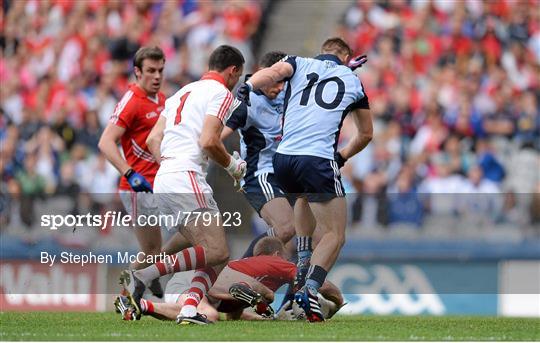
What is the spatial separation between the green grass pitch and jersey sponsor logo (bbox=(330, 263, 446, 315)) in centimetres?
360

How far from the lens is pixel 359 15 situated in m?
21.2

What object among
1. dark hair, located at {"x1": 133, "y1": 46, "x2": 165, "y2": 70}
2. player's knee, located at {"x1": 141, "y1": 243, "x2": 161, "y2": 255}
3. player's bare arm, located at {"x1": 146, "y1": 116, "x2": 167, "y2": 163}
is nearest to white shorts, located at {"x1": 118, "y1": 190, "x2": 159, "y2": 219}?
player's knee, located at {"x1": 141, "y1": 243, "x2": 161, "y2": 255}

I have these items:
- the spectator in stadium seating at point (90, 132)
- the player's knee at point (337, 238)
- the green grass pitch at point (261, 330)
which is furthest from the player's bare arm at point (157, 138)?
the spectator in stadium seating at point (90, 132)

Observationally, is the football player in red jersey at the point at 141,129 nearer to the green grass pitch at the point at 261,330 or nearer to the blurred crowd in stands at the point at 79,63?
the green grass pitch at the point at 261,330

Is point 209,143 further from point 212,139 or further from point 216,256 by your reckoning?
point 216,256

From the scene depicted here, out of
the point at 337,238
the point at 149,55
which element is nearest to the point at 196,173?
the point at 337,238

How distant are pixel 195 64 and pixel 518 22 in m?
4.96

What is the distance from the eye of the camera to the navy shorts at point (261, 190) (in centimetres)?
1169

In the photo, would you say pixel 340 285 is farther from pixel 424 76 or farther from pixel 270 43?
pixel 270 43

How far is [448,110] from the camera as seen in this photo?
18.5m

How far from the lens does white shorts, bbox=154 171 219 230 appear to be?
10.3 metres

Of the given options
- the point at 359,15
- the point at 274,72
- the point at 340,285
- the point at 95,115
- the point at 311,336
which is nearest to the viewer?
the point at 311,336

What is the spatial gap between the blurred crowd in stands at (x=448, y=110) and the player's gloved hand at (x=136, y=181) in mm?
4184

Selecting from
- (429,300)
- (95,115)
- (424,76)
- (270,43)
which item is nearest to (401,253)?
(429,300)
